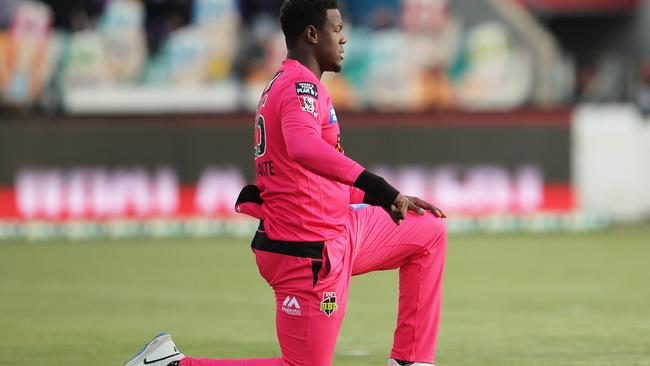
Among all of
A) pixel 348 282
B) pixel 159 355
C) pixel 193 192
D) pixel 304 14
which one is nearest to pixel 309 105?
pixel 304 14

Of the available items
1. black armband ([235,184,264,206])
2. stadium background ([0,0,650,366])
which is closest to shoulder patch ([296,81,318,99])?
black armband ([235,184,264,206])

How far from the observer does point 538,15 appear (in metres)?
33.9

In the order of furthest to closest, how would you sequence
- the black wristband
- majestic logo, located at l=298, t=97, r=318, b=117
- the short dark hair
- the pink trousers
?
the short dark hair → the pink trousers → majestic logo, located at l=298, t=97, r=318, b=117 → the black wristband

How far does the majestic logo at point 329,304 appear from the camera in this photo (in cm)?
691

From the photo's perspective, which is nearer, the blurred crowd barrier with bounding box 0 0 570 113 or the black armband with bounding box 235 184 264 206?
the black armband with bounding box 235 184 264 206

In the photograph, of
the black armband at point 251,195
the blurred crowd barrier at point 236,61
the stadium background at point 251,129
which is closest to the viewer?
the black armband at point 251,195

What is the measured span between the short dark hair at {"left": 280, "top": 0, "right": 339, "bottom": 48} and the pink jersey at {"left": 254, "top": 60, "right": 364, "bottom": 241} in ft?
0.60

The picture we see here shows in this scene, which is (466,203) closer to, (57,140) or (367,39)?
(367,39)

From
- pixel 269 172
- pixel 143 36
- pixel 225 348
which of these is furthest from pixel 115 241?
pixel 269 172

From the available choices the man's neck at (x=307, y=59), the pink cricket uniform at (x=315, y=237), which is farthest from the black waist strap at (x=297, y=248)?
the man's neck at (x=307, y=59)

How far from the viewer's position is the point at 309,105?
22.3 ft

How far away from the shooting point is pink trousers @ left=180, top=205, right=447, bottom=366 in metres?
6.88

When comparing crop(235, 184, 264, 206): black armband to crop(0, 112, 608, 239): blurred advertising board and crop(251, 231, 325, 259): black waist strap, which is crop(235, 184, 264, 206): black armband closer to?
crop(251, 231, 325, 259): black waist strap

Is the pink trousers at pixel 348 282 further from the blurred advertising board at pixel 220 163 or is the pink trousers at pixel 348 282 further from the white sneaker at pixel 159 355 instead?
the blurred advertising board at pixel 220 163
